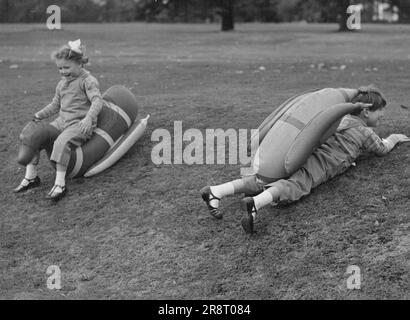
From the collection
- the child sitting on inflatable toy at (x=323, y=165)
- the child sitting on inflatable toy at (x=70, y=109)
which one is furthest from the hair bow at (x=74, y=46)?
the child sitting on inflatable toy at (x=323, y=165)

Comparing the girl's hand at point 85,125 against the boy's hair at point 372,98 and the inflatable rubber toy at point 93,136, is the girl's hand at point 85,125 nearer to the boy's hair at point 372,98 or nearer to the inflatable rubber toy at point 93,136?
the inflatable rubber toy at point 93,136

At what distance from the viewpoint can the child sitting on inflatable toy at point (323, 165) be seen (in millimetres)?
5518

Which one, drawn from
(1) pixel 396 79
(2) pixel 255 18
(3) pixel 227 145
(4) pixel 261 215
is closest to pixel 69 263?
(4) pixel 261 215

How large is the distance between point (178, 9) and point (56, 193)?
3162 centimetres

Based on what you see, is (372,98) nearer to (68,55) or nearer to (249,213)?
(249,213)

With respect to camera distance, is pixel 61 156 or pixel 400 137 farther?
pixel 61 156

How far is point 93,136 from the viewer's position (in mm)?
7168

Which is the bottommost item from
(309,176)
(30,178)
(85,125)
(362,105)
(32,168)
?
(30,178)

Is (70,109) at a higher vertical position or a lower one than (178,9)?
lower

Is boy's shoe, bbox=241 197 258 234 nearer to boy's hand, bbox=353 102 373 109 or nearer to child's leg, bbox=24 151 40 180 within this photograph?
boy's hand, bbox=353 102 373 109

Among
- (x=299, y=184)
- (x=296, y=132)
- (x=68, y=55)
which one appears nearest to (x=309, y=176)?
(x=299, y=184)

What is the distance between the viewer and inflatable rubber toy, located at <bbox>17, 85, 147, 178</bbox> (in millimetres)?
6980

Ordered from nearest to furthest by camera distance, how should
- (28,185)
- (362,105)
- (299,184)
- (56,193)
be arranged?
1. (299,184)
2. (362,105)
3. (56,193)
4. (28,185)
